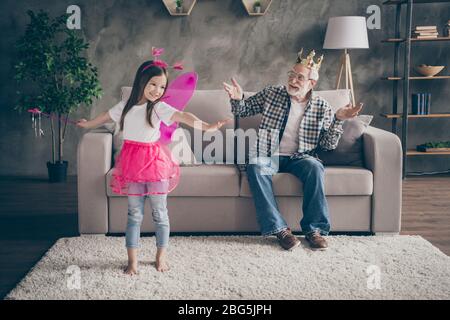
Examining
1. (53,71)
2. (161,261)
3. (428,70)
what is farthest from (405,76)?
(161,261)

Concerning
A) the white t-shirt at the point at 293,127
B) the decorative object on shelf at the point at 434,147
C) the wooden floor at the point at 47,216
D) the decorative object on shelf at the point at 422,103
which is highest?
the decorative object on shelf at the point at 422,103

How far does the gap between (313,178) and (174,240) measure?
839 millimetres

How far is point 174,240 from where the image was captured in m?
3.28

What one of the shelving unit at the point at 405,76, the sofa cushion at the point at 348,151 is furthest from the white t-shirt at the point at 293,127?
the shelving unit at the point at 405,76

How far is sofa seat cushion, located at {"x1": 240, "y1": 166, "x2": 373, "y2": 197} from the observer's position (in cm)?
331

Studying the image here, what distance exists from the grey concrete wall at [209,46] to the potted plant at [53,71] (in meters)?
0.29

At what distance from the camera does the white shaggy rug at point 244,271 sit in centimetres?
248

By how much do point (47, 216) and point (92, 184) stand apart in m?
0.78

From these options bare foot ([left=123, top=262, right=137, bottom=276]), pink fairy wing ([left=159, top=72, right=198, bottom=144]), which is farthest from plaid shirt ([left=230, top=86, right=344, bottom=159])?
bare foot ([left=123, top=262, right=137, bottom=276])

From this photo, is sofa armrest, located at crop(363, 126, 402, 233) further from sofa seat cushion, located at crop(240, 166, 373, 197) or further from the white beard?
the white beard

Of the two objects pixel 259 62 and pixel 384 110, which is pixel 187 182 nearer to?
pixel 259 62

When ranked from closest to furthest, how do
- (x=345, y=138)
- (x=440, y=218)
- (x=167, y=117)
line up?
(x=167, y=117) → (x=345, y=138) → (x=440, y=218)

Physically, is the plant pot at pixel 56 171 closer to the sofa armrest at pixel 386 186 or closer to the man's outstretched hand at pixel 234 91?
the man's outstretched hand at pixel 234 91

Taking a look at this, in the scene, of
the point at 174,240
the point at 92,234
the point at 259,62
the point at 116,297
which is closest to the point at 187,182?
the point at 174,240
